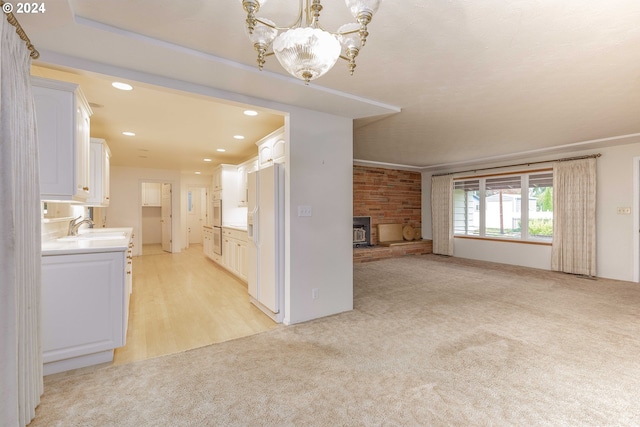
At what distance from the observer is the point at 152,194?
9.66 meters

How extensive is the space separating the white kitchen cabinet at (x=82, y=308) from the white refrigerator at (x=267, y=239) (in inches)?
53.3

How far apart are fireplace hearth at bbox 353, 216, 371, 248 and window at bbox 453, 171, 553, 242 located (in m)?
2.23

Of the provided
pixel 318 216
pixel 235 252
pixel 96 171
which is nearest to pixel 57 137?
pixel 96 171

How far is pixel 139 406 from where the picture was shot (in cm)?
178

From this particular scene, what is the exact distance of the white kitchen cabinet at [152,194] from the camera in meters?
9.59

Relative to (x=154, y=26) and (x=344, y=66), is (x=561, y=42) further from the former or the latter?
(x=154, y=26)

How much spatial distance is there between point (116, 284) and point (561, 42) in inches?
143

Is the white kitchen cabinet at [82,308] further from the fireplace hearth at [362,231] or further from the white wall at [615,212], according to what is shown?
the white wall at [615,212]

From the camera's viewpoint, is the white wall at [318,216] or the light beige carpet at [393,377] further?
the white wall at [318,216]

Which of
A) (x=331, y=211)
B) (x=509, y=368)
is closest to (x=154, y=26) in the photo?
(x=331, y=211)

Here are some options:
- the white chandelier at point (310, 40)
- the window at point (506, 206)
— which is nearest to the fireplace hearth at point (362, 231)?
the window at point (506, 206)

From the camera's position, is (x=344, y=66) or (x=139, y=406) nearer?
(x=139, y=406)

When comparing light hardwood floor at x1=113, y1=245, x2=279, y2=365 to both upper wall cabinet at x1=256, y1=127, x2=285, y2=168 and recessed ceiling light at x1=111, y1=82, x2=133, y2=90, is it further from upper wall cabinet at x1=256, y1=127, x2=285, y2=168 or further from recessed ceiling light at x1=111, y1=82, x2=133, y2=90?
recessed ceiling light at x1=111, y1=82, x2=133, y2=90

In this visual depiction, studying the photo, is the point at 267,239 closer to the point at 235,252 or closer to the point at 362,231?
the point at 235,252
